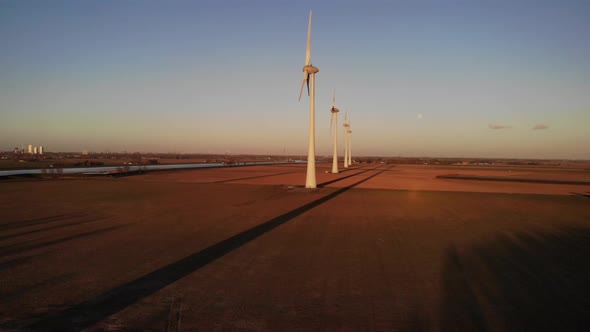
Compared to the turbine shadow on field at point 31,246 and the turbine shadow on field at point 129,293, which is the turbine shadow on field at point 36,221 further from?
the turbine shadow on field at point 129,293

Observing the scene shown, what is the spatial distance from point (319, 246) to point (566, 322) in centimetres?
580

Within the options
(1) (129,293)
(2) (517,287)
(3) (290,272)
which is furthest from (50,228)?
(2) (517,287)

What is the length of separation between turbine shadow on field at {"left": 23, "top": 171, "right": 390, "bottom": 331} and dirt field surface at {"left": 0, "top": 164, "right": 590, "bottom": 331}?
1.2 inches

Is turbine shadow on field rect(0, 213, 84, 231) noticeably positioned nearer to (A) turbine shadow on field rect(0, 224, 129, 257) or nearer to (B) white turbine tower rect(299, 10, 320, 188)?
(A) turbine shadow on field rect(0, 224, 129, 257)

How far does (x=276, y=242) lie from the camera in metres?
10.1

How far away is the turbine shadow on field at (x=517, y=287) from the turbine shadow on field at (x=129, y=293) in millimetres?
5357

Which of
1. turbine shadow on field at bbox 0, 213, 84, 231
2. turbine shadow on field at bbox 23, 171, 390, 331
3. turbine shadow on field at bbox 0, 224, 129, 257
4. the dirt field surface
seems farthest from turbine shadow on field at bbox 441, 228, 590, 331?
turbine shadow on field at bbox 0, 213, 84, 231

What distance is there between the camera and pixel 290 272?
7.38 m

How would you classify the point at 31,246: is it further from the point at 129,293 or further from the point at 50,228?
the point at 129,293

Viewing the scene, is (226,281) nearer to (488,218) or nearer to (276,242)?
(276,242)

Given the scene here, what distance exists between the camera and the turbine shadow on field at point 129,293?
4.97m

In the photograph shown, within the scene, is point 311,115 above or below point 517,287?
above

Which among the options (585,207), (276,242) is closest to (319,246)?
(276,242)

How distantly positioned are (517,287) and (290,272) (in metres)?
4.78
